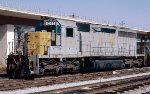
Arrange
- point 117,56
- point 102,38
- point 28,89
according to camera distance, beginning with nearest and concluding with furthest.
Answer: point 28,89, point 102,38, point 117,56

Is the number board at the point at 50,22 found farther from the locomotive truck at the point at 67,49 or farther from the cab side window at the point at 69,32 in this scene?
the cab side window at the point at 69,32

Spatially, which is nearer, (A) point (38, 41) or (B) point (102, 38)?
(A) point (38, 41)

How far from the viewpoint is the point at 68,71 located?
61.1 feet

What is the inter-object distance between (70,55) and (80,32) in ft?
6.13

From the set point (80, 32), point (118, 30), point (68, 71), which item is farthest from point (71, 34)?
point (118, 30)

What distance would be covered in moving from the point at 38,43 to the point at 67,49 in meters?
2.16

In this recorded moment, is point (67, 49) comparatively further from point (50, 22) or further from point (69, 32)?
point (50, 22)

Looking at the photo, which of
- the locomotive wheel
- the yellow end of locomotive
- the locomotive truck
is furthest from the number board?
the locomotive wheel

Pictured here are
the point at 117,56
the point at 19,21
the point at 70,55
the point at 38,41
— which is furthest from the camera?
the point at 19,21

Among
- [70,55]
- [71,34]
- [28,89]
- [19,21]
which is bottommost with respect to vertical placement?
[28,89]

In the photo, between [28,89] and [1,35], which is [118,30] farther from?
[1,35]

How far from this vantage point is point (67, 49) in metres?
17.7

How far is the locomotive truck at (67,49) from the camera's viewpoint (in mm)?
16062

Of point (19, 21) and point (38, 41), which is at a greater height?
point (19, 21)
